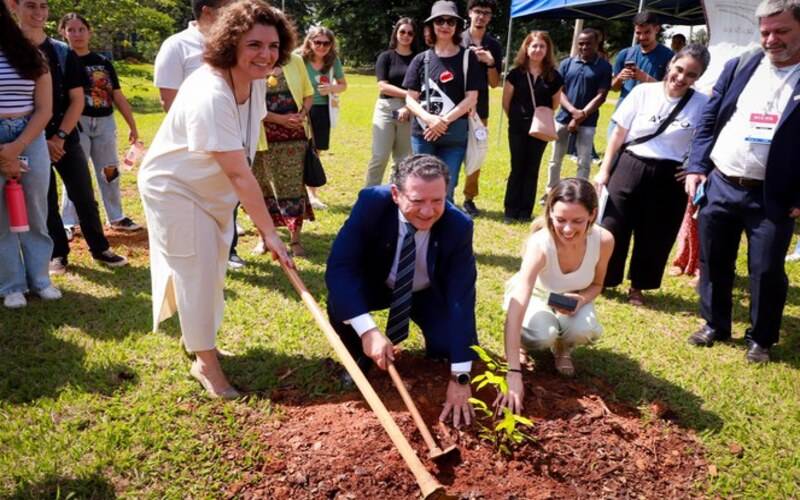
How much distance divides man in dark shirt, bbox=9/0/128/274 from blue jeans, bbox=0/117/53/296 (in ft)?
1.40

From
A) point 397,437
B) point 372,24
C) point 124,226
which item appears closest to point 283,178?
point 124,226

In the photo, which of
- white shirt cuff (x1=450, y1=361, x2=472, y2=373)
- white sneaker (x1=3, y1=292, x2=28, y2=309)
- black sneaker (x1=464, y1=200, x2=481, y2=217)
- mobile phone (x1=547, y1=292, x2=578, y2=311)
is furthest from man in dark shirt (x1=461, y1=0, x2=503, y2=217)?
white sneaker (x1=3, y1=292, x2=28, y2=309)

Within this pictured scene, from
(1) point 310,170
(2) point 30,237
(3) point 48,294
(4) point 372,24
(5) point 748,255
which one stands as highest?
(4) point 372,24

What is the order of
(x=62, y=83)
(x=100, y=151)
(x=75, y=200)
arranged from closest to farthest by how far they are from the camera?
(x=62, y=83) → (x=75, y=200) → (x=100, y=151)

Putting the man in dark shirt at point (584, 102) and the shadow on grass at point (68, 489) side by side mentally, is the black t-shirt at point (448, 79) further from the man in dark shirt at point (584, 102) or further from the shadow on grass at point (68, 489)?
the shadow on grass at point (68, 489)

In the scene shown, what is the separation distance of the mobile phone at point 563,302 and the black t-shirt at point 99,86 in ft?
13.5

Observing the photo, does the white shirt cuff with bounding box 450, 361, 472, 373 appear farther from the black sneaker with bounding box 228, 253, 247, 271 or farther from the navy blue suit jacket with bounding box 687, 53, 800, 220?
the black sneaker with bounding box 228, 253, 247, 271

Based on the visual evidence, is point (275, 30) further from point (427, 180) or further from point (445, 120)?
point (445, 120)

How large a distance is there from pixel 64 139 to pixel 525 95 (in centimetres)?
425

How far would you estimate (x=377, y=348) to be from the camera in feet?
8.59

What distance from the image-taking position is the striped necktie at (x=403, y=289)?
291 cm

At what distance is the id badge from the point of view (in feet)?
10.6

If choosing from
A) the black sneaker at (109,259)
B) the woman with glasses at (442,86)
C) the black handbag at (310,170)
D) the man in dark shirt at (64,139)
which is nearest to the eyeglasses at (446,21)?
the woman with glasses at (442,86)

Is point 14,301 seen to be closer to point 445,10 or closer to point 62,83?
point 62,83
